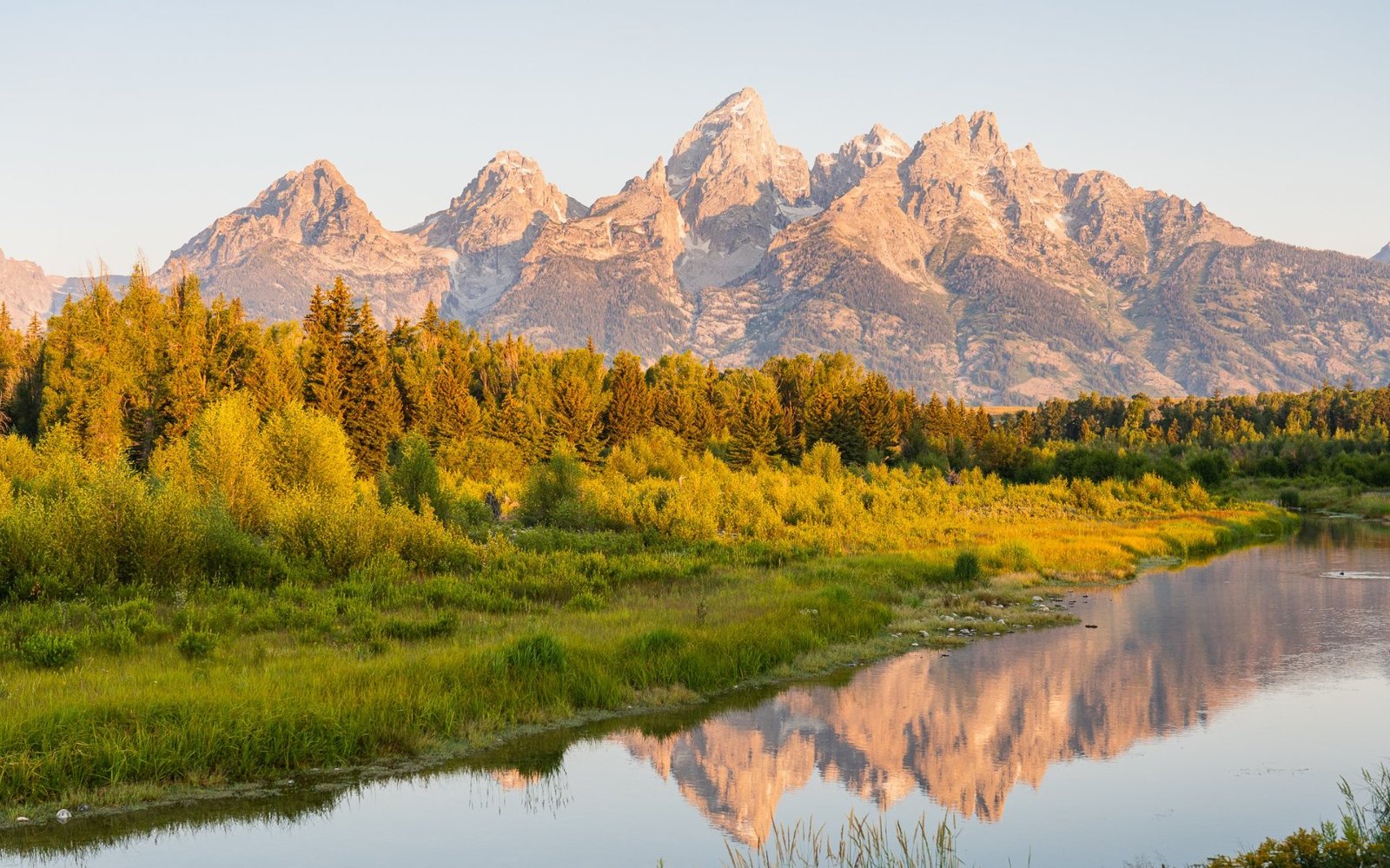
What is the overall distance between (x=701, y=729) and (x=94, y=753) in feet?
31.9

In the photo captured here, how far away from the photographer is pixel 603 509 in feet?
159

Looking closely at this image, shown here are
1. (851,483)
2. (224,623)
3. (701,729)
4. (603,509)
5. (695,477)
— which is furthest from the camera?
(851,483)

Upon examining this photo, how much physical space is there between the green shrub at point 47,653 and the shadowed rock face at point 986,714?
9908 millimetres

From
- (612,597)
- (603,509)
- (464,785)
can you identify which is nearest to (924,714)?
(464,785)

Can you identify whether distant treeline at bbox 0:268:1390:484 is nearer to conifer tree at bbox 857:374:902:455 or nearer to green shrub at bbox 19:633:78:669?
conifer tree at bbox 857:374:902:455

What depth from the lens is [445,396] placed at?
90125mm

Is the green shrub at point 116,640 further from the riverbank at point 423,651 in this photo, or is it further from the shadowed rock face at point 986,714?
the shadowed rock face at point 986,714

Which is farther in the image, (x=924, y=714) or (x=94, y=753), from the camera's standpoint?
(x=924, y=714)

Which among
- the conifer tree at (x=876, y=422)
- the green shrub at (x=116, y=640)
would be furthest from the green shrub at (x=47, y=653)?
the conifer tree at (x=876, y=422)

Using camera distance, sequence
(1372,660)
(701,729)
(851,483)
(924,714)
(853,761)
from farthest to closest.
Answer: (851,483)
(1372,660)
(924,714)
(701,729)
(853,761)

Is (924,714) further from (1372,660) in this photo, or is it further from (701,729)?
(1372,660)

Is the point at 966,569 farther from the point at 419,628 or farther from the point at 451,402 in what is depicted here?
the point at 451,402

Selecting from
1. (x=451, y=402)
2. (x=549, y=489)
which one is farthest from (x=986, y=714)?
(x=451, y=402)

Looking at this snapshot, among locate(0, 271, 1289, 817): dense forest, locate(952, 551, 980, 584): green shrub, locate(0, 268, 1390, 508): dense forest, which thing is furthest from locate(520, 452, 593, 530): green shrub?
locate(952, 551, 980, 584): green shrub
